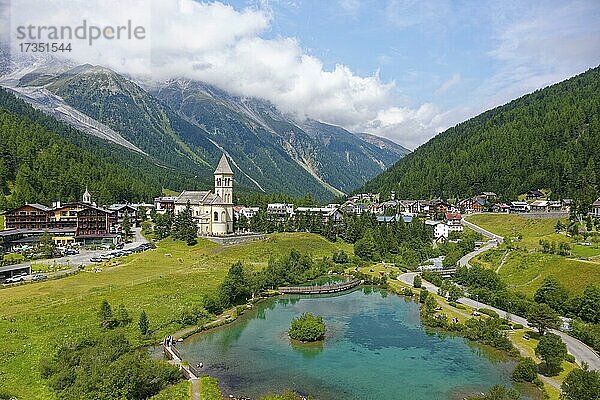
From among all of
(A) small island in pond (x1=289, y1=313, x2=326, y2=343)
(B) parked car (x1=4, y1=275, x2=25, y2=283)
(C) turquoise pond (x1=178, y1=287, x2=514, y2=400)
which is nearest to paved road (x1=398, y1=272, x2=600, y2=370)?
(C) turquoise pond (x1=178, y1=287, x2=514, y2=400)

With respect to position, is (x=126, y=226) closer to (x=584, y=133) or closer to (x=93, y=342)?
(x=93, y=342)

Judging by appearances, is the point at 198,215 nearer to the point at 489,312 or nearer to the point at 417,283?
the point at 417,283

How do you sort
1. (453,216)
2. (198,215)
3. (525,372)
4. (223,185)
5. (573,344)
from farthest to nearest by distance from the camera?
(453,216), (198,215), (223,185), (573,344), (525,372)

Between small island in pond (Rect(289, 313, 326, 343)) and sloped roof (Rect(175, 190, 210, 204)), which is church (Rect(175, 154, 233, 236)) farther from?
small island in pond (Rect(289, 313, 326, 343))

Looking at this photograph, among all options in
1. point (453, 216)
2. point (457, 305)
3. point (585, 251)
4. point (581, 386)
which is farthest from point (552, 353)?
point (453, 216)

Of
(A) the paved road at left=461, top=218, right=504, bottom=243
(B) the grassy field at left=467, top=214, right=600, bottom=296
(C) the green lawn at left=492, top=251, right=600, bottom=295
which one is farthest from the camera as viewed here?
(A) the paved road at left=461, top=218, right=504, bottom=243

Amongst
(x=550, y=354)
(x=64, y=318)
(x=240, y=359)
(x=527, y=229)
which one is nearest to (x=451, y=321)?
(x=550, y=354)
